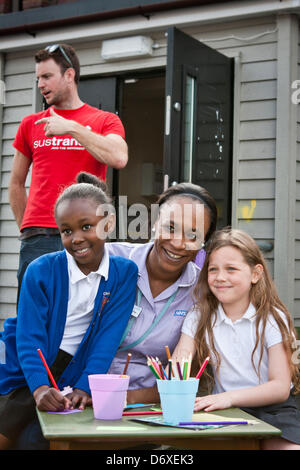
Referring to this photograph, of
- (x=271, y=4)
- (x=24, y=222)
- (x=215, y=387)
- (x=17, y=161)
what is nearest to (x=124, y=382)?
(x=215, y=387)

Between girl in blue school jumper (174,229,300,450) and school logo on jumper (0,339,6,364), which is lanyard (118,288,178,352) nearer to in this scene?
girl in blue school jumper (174,229,300,450)

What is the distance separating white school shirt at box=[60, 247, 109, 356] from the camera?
2.09 m

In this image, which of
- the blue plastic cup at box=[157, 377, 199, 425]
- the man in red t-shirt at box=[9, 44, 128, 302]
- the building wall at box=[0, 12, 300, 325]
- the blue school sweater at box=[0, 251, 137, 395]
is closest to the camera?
the blue plastic cup at box=[157, 377, 199, 425]

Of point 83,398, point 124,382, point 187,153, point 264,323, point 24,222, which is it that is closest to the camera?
point 124,382

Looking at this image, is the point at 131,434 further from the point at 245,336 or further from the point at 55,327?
the point at 245,336

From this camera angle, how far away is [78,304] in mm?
2094

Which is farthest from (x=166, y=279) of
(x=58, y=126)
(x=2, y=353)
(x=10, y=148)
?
(x=10, y=148)

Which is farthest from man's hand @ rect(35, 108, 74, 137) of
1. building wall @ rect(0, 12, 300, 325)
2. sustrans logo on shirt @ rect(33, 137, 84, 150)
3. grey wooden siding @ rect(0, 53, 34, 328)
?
grey wooden siding @ rect(0, 53, 34, 328)

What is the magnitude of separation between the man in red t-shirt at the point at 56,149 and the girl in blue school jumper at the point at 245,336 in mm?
958

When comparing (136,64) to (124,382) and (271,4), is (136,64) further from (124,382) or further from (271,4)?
(124,382)

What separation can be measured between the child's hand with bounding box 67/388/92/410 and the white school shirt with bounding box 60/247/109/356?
224mm

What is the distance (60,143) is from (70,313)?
132cm
